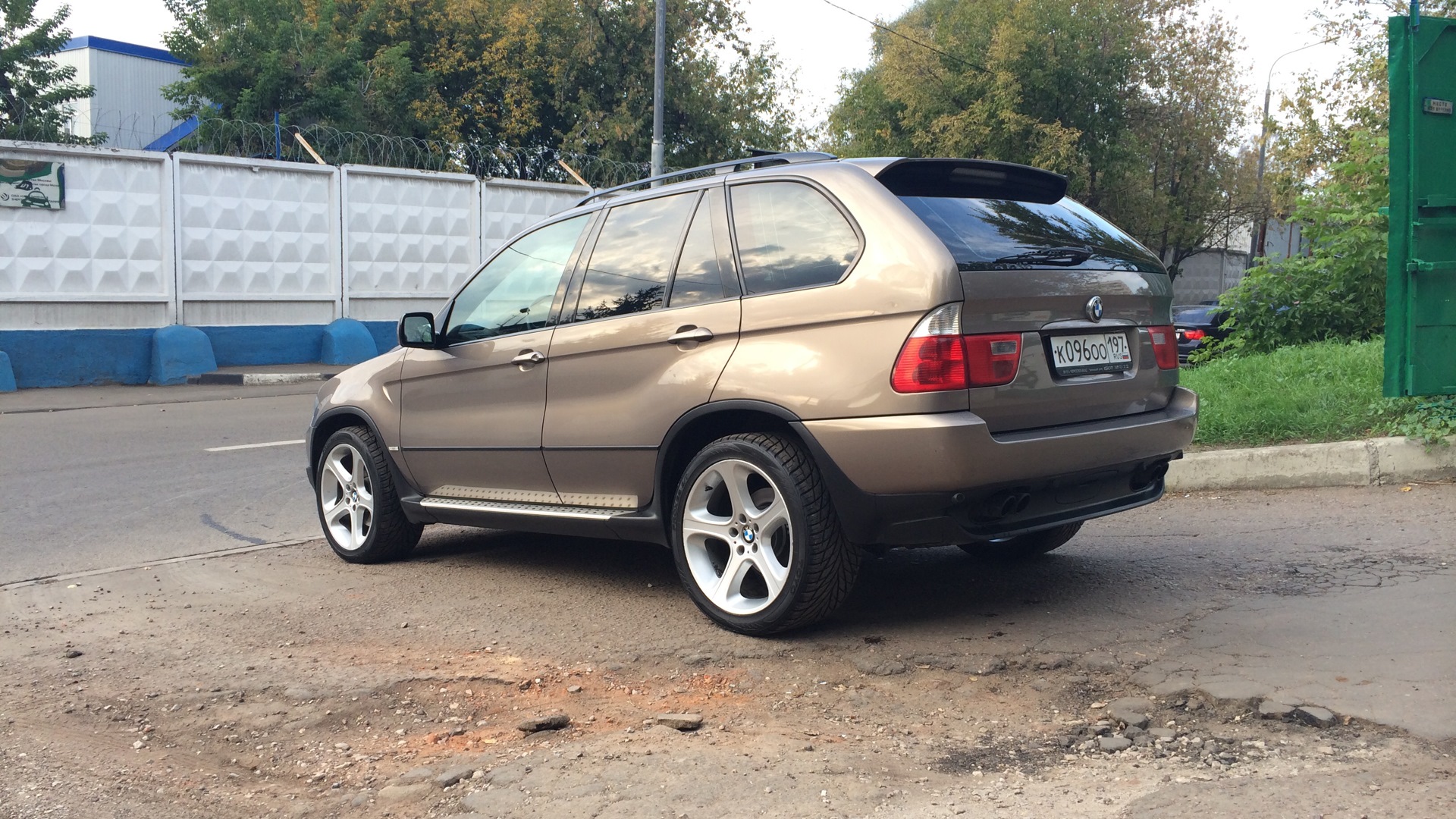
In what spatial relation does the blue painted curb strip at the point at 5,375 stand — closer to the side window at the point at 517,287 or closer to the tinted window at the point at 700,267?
the side window at the point at 517,287

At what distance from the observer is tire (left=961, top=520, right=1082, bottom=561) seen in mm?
5387

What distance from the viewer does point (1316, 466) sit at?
6957 millimetres

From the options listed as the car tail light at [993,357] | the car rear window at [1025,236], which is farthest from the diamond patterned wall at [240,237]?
the car tail light at [993,357]

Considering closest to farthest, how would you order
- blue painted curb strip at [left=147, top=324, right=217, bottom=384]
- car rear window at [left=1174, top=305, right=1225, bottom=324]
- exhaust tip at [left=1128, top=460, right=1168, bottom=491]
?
exhaust tip at [left=1128, top=460, right=1168, bottom=491] < blue painted curb strip at [left=147, top=324, right=217, bottom=384] < car rear window at [left=1174, top=305, right=1225, bottom=324]

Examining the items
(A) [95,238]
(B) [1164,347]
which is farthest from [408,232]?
(B) [1164,347]

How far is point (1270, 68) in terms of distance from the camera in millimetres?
39969

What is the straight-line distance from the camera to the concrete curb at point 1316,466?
22.4 ft

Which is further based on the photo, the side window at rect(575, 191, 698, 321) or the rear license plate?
the side window at rect(575, 191, 698, 321)

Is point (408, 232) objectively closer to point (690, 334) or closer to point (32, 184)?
point (32, 184)

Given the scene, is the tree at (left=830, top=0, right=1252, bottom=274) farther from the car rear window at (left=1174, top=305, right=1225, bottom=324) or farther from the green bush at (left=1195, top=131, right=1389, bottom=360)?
the green bush at (left=1195, top=131, right=1389, bottom=360)

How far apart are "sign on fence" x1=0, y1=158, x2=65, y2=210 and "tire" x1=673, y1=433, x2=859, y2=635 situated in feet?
44.8

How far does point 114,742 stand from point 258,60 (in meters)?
26.6

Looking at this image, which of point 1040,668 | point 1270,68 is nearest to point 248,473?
point 1040,668

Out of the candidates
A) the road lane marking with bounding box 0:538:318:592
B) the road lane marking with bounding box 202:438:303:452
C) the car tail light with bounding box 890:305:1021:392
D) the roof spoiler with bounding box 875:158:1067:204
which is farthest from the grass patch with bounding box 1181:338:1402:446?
the road lane marking with bounding box 202:438:303:452
